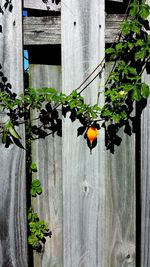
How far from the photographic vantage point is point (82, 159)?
1.82m

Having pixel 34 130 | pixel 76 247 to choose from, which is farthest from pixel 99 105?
pixel 76 247

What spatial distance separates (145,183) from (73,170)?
0.33 metres

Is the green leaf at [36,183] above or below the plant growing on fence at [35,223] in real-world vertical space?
above

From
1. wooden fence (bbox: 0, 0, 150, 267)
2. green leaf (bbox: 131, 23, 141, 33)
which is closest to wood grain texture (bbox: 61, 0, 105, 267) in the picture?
wooden fence (bbox: 0, 0, 150, 267)

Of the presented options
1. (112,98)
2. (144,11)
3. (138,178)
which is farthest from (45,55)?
(138,178)

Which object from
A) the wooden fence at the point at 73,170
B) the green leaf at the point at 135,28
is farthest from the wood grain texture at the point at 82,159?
the green leaf at the point at 135,28

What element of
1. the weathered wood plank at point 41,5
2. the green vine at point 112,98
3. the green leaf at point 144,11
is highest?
the weathered wood plank at point 41,5

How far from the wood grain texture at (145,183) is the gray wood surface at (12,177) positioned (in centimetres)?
53

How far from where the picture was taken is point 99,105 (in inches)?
70.4

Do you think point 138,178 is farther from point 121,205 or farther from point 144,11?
point 144,11

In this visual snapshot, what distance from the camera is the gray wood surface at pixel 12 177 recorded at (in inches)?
68.6

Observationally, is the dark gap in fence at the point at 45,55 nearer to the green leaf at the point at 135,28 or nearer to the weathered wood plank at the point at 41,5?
the weathered wood plank at the point at 41,5

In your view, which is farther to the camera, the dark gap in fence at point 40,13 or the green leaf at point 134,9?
the dark gap in fence at point 40,13

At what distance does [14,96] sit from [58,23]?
0.36m
